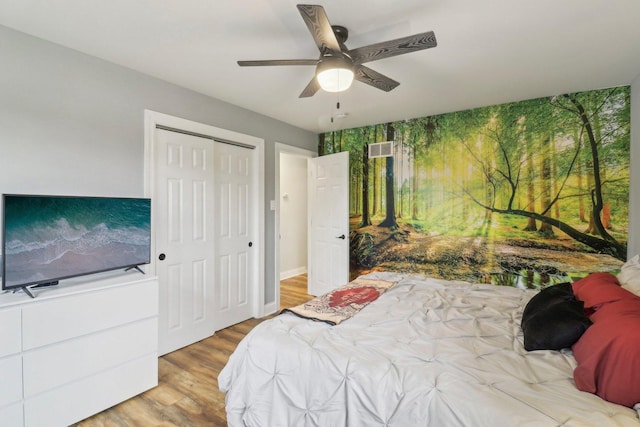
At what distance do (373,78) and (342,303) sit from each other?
1.55 meters

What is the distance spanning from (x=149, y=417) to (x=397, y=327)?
1727mm

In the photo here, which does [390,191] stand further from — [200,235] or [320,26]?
[320,26]

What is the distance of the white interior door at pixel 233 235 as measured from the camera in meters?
3.30

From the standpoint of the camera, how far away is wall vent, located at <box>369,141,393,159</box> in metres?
4.07

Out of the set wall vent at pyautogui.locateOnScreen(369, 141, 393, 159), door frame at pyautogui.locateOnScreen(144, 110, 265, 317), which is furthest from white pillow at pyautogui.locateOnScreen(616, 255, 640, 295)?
door frame at pyautogui.locateOnScreen(144, 110, 265, 317)

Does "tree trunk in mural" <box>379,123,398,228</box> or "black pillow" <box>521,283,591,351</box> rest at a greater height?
"tree trunk in mural" <box>379,123,398,228</box>

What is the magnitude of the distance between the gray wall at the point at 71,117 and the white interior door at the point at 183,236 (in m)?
0.24

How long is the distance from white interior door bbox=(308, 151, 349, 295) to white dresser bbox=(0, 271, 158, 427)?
2424 millimetres

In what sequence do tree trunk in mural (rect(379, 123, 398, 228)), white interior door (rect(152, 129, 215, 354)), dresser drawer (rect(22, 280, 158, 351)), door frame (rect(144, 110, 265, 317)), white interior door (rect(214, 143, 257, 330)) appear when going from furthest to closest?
1. tree trunk in mural (rect(379, 123, 398, 228))
2. white interior door (rect(214, 143, 257, 330))
3. white interior door (rect(152, 129, 215, 354))
4. door frame (rect(144, 110, 265, 317))
5. dresser drawer (rect(22, 280, 158, 351))

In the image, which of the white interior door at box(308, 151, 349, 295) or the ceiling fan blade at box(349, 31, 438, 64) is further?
the white interior door at box(308, 151, 349, 295)

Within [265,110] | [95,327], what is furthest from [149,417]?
[265,110]

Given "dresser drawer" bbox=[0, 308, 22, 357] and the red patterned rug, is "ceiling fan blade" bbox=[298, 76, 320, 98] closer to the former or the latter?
the red patterned rug

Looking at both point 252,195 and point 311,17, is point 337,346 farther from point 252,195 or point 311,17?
point 252,195

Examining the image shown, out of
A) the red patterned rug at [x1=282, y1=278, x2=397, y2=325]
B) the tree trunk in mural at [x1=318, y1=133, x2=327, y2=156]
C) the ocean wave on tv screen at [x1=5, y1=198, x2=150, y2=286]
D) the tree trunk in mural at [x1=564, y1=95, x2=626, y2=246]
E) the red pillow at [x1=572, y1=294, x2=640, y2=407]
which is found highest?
the tree trunk in mural at [x1=318, y1=133, x2=327, y2=156]
